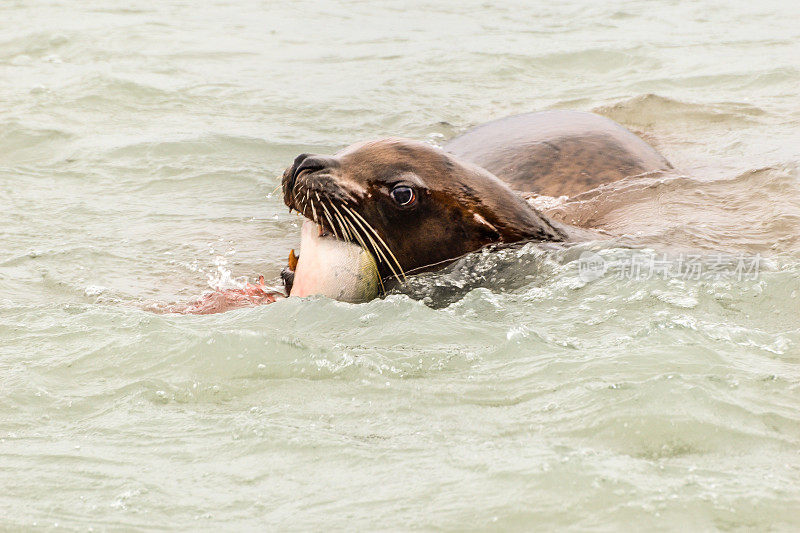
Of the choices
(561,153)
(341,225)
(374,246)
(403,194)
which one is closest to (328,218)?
(341,225)

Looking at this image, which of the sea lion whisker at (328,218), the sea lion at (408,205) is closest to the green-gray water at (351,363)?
the sea lion at (408,205)

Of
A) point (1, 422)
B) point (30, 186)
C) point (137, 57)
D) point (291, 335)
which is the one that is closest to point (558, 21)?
point (137, 57)

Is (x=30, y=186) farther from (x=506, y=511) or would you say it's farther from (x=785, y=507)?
(x=785, y=507)

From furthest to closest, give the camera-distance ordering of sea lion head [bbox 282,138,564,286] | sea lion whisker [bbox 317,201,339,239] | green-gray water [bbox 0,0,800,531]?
sea lion head [bbox 282,138,564,286] → sea lion whisker [bbox 317,201,339,239] → green-gray water [bbox 0,0,800,531]

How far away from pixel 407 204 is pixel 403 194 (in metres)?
0.05

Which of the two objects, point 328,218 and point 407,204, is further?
point 407,204

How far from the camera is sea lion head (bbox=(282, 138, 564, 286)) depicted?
15.6 feet

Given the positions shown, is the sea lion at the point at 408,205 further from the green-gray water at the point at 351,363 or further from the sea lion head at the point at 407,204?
the green-gray water at the point at 351,363

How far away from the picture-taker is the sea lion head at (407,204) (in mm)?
4750

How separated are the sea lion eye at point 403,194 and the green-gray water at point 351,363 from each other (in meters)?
0.52

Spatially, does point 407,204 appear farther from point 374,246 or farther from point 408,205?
point 374,246

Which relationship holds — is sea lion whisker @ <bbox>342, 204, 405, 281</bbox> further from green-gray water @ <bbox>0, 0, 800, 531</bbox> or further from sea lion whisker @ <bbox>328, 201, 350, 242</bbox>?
green-gray water @ <bbox>0, 0, 800, 531</bbox>

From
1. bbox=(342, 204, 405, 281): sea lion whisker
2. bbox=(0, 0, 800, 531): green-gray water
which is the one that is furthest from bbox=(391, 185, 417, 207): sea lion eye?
bbox=(0, 0, 800, 531): green-gray water

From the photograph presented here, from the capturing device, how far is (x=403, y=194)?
15.8ft
